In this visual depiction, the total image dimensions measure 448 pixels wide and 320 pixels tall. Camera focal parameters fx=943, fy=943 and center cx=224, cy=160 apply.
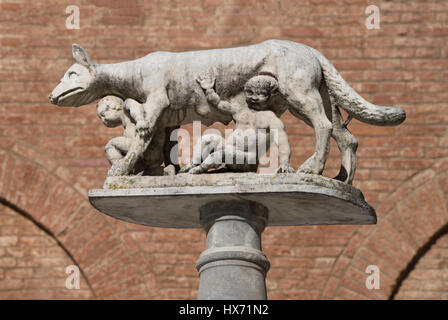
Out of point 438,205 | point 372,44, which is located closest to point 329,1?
point 372,44

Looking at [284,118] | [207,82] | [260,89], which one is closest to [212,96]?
[207,82]

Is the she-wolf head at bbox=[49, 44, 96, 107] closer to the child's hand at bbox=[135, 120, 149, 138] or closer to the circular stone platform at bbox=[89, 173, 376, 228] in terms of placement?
the child's hand at bbox=[135, 120, 149, 138]

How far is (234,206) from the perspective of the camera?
422 cm

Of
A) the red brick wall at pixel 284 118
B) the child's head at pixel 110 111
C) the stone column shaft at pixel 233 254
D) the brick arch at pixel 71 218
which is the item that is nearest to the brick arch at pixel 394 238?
the red brick wall at pixel 284 118

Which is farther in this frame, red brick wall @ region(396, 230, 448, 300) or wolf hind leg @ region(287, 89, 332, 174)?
red brick wall @ region(396, 230, 448, 300)

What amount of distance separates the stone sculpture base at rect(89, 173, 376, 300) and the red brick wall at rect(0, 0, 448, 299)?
8.77ft

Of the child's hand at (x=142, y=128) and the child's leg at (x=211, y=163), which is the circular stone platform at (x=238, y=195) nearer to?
the child's leg at (x=211, y=163)

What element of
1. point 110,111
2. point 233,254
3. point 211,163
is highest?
point 110,111

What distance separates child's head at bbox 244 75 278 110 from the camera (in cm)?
427

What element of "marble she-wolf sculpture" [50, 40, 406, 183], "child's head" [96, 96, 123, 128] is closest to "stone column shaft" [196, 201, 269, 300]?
"marble she-wolf sculpture" [50, 40, 406, 183]

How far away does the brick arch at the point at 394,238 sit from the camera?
6.99m

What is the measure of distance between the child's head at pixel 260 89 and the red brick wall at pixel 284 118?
2959 mm

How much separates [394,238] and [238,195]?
10.5 ft

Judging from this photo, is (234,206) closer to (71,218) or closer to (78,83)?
(78,83)
